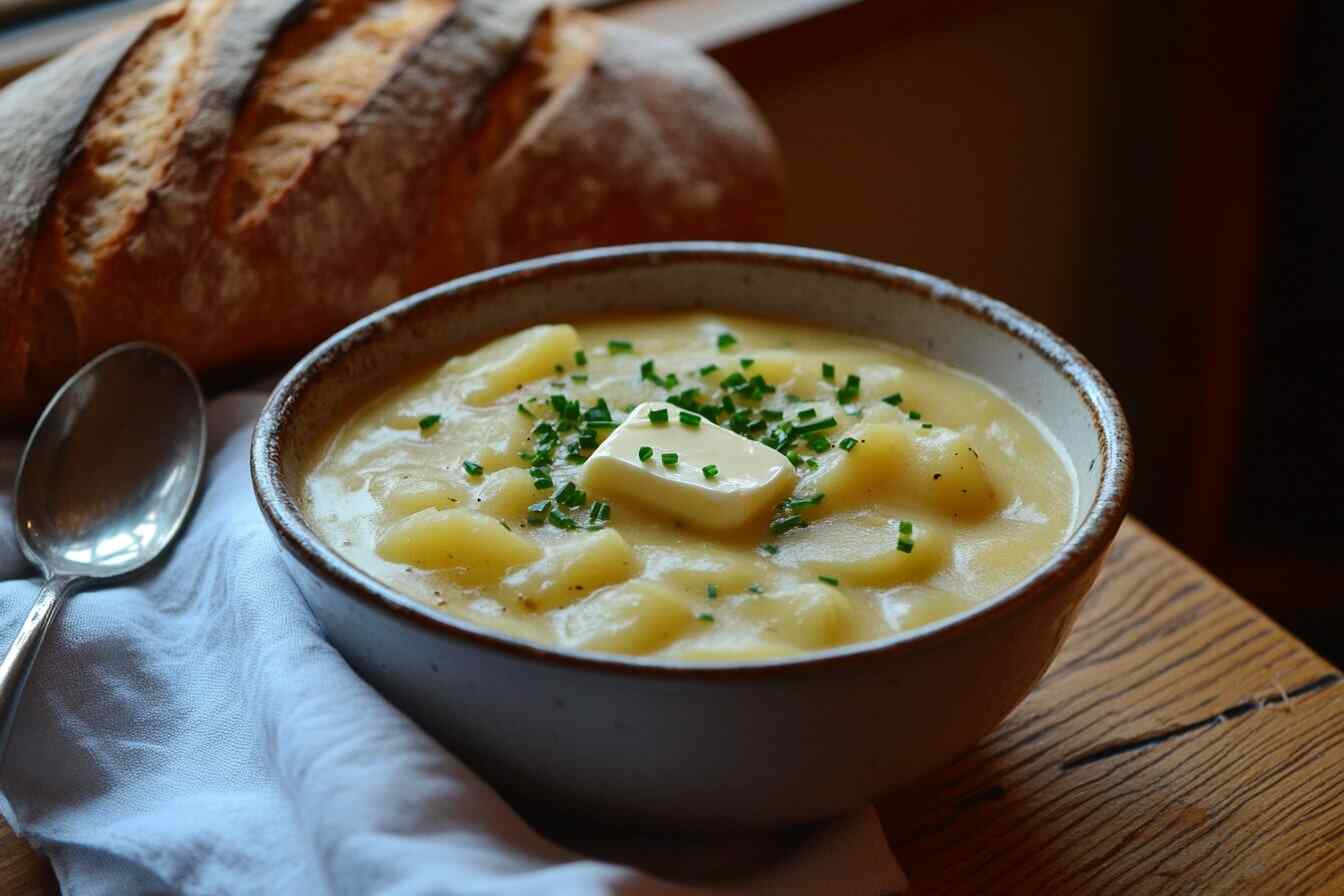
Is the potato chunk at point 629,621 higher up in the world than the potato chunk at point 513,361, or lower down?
higher up

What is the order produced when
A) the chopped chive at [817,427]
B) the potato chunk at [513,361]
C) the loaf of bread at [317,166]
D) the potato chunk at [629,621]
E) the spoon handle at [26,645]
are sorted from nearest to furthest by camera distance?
the potato chunk at [629,621] < the spoon handle at [26,645] < the chopped chive at [817,427] < the potato chunk at [513,361] < the loaf of bread at [317,166]

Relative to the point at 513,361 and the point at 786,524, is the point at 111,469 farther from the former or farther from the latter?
the point at 786,524

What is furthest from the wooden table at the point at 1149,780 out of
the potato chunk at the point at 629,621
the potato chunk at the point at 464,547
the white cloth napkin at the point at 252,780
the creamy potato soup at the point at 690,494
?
the potato chunk at the point at 464,547

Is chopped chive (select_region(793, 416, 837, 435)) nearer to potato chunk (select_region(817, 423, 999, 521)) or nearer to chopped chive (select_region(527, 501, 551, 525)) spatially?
potato chunk (select_region(817, 423, 999, 521))

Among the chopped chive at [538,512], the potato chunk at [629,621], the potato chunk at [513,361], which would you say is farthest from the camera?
the potato chunk at [513,361]

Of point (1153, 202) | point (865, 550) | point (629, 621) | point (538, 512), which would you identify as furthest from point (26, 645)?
point (1153, 202)

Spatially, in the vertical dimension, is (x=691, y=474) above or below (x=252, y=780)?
above

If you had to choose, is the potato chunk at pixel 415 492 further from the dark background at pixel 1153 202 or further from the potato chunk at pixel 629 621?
the dark background at pixel 1153 202
